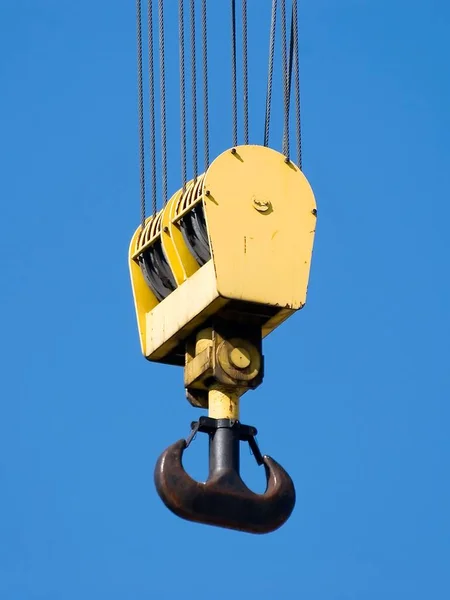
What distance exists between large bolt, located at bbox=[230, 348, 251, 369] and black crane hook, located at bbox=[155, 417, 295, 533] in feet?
1.10

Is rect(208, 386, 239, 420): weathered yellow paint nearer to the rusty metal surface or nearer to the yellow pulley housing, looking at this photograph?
the rusty metal surface

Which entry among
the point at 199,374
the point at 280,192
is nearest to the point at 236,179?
the point at 280,192

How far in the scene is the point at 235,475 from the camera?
13.0 m

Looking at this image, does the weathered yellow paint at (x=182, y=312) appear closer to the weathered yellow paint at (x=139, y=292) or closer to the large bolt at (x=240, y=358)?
the weathered yellow paint at (x=139, y=292)

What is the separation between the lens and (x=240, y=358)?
1336cm

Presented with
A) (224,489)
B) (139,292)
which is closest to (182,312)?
(139,292)

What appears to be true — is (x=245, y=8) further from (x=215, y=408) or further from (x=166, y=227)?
(x=215, y=408)

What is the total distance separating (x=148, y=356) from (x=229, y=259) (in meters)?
1.12

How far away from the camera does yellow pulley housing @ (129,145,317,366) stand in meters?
13.1

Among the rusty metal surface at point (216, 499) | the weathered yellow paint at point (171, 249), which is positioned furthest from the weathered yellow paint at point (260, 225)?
the rusty metal surface at point (216, 499)

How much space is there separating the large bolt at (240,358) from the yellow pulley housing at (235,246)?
186 millimetres

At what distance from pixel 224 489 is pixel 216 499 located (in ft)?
0.24

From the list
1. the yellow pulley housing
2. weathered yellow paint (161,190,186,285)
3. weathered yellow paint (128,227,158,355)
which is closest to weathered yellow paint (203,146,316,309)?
the yellow pulley housing

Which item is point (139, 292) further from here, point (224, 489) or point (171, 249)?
point (224, 489)
